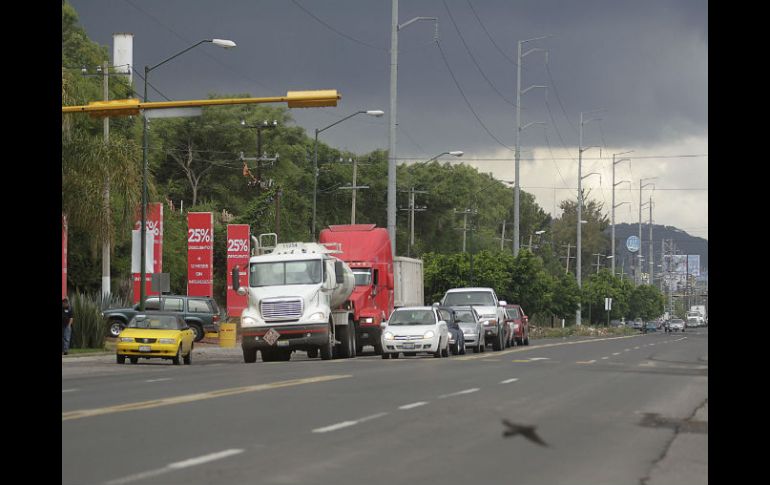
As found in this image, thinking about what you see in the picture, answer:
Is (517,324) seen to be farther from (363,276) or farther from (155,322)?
(155,322)

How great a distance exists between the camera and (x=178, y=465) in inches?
476

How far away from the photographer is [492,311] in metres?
52.2

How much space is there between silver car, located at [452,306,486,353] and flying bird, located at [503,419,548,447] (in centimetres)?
3056

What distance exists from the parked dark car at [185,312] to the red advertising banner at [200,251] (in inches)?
27.1

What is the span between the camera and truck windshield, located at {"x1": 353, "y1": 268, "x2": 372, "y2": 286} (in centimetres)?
4531

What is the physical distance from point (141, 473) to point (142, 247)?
37.3m

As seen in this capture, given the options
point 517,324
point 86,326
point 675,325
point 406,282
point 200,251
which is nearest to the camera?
point 86,326

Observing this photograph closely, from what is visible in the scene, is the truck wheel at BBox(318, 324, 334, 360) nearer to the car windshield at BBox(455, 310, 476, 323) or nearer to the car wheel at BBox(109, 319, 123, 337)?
the car windshield at BBox(455, 310, 476, 323)

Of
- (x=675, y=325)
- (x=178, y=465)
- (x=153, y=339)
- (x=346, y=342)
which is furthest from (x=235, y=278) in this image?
(x=675, y=325)

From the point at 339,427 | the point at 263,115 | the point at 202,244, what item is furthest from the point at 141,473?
the point at 263,115

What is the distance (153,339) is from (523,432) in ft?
77.1

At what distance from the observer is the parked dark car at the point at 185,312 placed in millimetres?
56531

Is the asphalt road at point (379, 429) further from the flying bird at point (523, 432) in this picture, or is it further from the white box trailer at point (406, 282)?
the white box trailer at point (406, 282)
